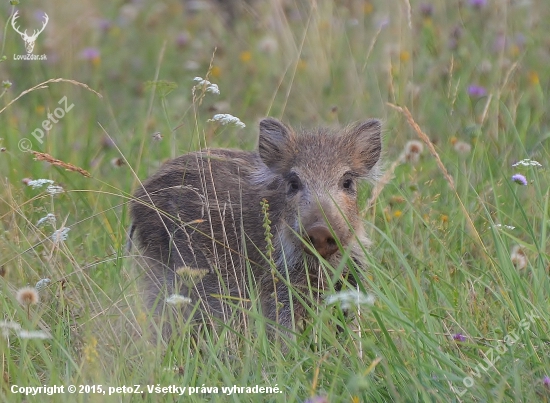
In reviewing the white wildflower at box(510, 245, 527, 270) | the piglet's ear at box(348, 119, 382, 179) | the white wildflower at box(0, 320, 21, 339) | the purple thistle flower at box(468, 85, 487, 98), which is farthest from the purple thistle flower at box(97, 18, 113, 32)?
the white wildflower at box(0, 320, 21, 339)

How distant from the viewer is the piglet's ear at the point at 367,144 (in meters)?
5.62

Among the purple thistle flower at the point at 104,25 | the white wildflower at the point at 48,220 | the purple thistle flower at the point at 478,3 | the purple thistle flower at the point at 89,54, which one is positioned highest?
the white wildflower at the point at 48,220

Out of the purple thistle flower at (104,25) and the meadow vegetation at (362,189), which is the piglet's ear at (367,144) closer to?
the meadow vegetation at (362,189)

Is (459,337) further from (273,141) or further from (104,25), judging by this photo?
(104,25)

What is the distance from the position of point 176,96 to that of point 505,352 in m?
5.87

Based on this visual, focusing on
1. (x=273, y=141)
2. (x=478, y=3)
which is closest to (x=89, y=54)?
(x=478, y=3)

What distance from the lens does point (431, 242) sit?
5.52m

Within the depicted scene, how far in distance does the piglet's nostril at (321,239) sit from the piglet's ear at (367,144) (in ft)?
3.50

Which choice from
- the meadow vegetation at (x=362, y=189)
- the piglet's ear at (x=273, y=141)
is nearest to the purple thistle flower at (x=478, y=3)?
the meadow vegetation at (x=362, y=189)

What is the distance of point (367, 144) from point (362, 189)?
1.45 feet

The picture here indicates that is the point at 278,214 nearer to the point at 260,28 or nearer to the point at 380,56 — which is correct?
the point at 380,56

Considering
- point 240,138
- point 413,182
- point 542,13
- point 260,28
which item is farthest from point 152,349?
point 260,28

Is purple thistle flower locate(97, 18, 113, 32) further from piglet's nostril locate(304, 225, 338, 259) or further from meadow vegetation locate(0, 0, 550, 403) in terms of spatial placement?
piglet's nostril locate(304, 225, 338, 259)

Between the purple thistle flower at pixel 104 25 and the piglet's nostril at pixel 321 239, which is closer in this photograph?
the piglet's nostril at pixel 321 239
